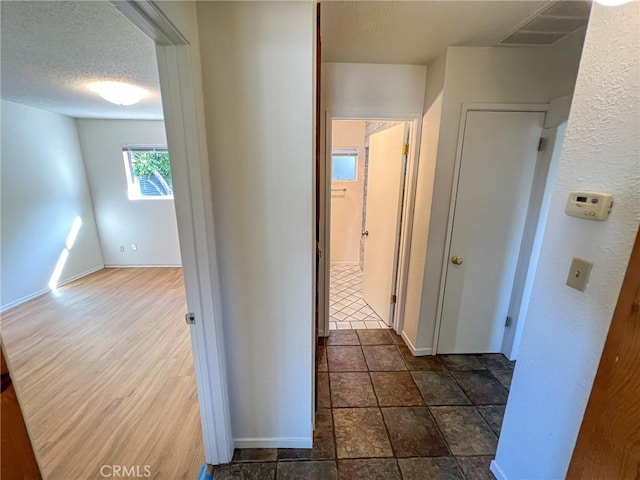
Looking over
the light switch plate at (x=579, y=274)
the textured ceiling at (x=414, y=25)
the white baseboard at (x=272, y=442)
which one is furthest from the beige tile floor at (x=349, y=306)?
the textured ceiling at (x=414, y=25)

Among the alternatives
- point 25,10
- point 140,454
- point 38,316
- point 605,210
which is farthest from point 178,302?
point 605,210

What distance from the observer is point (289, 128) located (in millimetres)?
1103

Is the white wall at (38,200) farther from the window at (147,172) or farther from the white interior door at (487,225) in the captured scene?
the white interior door at (487,225)

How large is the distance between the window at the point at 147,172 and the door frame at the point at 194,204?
3.79m

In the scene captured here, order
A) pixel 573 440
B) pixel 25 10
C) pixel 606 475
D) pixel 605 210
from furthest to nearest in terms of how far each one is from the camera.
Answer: pixel 25 10 < pixel 573 440 < pixel 605 210 < pixel 606 475

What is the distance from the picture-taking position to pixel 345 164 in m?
4.43

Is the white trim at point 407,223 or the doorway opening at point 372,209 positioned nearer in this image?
the white trim at point 407,223

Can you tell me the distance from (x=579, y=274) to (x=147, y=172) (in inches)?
A: 208

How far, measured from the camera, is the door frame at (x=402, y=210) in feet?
6.93

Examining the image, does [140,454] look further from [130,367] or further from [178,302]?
[178,302]

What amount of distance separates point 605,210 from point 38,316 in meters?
→ 4.71

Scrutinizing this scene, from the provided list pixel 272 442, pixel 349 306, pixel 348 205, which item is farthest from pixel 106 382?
pixel 348 205

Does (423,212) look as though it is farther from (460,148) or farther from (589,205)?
(589,205)

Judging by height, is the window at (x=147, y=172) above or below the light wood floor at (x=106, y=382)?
above
